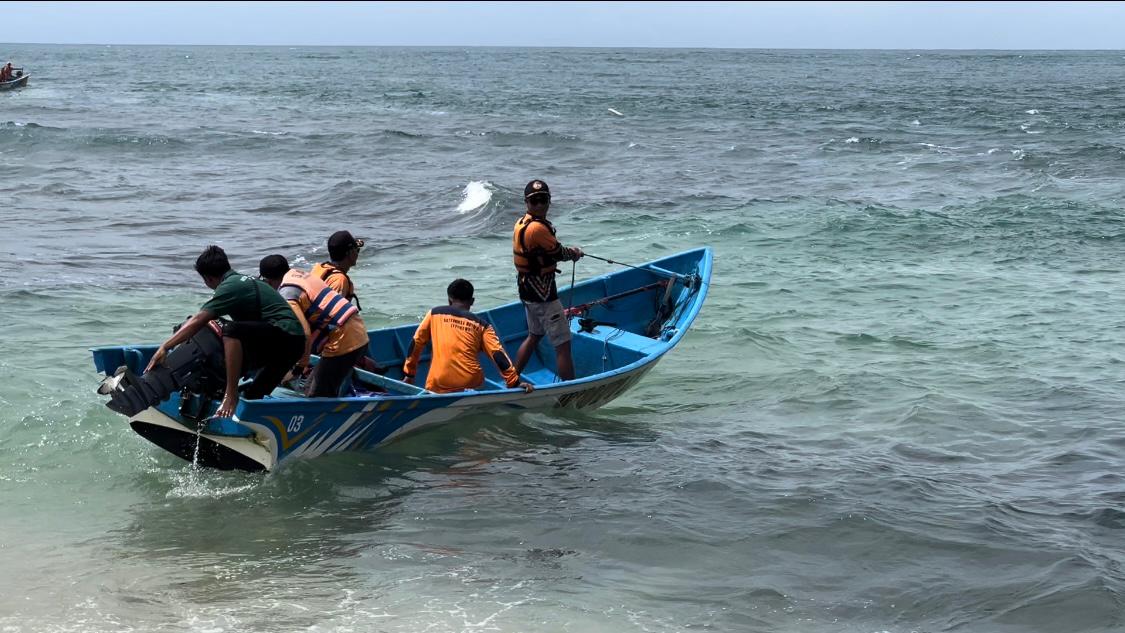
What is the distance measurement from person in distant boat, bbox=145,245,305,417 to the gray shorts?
2679 millimetres

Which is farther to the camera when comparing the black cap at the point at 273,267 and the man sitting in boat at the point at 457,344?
the man sitting in boat at the point at 457,344

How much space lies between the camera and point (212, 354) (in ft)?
25.5

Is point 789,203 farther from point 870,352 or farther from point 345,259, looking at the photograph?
point 345,259

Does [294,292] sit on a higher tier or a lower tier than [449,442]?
higher

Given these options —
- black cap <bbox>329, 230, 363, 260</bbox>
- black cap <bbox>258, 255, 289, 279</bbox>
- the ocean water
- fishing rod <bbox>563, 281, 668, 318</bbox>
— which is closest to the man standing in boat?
black cap <bbox>329, 230, 363, 260</bbox>

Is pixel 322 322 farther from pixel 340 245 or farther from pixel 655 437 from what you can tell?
pixel 655 437

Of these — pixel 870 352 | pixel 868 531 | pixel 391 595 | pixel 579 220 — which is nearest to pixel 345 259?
pixel 391 595

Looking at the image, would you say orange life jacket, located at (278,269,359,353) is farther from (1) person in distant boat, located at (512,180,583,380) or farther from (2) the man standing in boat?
(1) person in distant boat, located at (512,180,583,380)

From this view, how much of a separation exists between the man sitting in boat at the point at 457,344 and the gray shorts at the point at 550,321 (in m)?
0.93

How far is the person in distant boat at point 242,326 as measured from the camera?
7398 millimetres

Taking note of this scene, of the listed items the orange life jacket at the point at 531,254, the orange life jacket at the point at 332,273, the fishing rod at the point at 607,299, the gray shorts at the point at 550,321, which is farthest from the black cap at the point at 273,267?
the fishing rod at the point at 607,299

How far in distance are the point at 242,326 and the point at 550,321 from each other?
10.6ft

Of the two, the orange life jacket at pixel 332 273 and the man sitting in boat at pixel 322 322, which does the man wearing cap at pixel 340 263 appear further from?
the man sitting in boat at pixel 322 322

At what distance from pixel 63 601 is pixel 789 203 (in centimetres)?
1910
